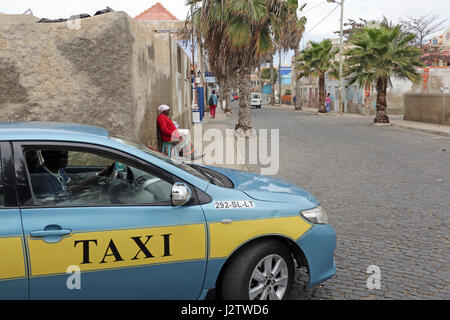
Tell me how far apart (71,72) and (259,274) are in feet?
19.3

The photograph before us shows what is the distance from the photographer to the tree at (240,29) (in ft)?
55.6

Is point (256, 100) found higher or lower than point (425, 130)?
higher

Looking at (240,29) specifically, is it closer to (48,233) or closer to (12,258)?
(48,233)

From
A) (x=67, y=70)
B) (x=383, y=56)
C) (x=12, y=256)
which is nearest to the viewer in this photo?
(x=12, y=256)

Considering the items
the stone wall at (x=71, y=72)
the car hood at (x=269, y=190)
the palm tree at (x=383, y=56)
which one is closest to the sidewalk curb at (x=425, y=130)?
the palm tree at (x=383, y=56)

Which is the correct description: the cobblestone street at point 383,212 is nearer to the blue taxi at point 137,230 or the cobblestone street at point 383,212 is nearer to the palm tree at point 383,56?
the blue taxi at point 137,230

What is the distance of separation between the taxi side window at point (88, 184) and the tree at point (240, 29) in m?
13.5

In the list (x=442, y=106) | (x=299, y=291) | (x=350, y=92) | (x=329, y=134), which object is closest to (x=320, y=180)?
(x=299, y=291)

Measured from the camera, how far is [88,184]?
368 centimetres

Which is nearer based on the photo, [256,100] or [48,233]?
[48,233]

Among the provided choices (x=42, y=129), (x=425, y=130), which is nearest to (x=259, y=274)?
(x=42, y=129)
